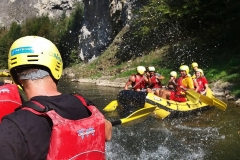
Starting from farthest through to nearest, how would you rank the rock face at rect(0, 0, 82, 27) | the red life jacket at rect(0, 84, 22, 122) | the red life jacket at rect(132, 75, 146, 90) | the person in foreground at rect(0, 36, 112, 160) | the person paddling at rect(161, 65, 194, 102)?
the rock face at rect(0, 0, 82, 27), the red life jacket at rect(132, 75, 146, 90), the person paddling at rect(161, 65, 194, 102), the red life jacket at rect(0, 84, 22, 122), the person in foreground at rect(0, 36, 112, 160)

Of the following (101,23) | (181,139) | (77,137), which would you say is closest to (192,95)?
(181,139)

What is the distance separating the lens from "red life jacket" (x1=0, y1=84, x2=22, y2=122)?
11.4ft

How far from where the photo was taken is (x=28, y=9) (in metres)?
68.1

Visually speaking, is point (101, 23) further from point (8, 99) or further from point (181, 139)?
point (8, 99)

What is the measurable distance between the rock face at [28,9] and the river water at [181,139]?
176 ft

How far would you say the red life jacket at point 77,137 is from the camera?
1.77m

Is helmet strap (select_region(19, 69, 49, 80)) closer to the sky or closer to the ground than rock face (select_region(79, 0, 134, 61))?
closer to the sky

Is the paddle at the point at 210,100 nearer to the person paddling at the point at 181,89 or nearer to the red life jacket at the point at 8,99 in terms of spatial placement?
the person paddling at the point at 181,89

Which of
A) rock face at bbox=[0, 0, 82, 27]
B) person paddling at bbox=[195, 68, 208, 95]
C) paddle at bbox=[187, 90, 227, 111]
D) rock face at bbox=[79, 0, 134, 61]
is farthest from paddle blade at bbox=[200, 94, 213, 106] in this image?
rock face at bbox=[0, 0, 82, 27]

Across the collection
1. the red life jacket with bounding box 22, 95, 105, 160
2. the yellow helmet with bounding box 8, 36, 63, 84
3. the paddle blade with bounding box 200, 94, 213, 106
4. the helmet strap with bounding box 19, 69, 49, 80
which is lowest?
the paddle blade with bounding box 200, 94, 213, 106

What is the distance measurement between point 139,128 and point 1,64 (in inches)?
1635

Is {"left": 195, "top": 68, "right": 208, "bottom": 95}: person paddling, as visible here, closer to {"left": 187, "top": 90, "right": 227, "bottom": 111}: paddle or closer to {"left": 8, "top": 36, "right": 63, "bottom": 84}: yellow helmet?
{"left": 187, "top": 90, "right": 227, "bottom": 111}: paddle

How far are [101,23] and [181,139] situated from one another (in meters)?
28.7

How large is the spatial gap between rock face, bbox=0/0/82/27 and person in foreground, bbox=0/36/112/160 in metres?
60.4
